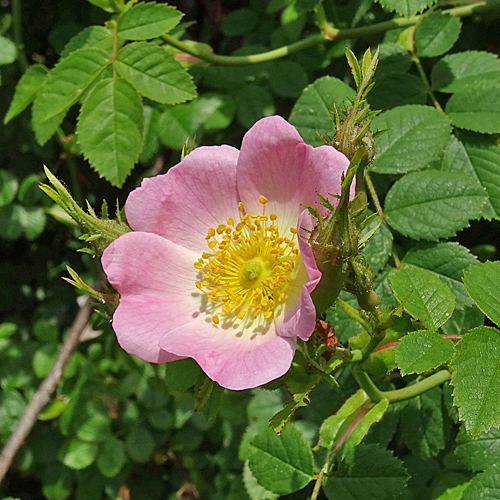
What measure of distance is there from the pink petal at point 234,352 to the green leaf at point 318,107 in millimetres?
696

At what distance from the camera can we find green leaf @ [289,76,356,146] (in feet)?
5.91

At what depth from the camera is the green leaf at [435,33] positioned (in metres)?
1.98

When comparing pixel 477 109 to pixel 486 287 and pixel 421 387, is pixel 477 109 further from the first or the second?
pixel 421 387

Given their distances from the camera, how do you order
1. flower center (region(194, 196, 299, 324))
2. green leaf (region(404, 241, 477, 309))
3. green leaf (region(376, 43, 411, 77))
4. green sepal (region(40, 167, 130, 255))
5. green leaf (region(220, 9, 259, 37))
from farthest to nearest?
green leaf (region(220, 9, 259, 37)) < green leaf (region(376, 43, 411, 77)) < green leaf (region(404, 241, 477, 309)) < flower center (region(194, 196, 299, 324)) < green sepal (region(40, 167, 130, 255))

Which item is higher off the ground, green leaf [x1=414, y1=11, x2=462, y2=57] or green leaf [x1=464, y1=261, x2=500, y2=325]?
green leaf [x1=414, y1=11, x2=462, y2=57]

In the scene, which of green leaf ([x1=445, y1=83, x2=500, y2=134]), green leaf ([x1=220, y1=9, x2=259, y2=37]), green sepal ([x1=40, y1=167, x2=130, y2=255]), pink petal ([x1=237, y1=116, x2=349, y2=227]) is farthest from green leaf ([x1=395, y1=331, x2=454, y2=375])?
green leaf ([x1=220, y1=9, x2=259, y2=37])

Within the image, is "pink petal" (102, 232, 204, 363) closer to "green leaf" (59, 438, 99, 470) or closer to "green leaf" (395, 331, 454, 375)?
→ "green leaf" (395, 331, 454, 375)

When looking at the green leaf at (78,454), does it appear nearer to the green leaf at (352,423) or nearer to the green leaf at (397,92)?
the green leaf at (352,423)

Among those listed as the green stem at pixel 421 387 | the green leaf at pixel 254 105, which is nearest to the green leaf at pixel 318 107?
the green leaf at pixel 254 105

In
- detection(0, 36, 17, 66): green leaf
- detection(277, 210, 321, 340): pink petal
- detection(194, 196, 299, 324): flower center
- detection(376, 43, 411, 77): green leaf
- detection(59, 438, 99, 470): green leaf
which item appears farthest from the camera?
detection(59, 438, 99, 470): green leaf

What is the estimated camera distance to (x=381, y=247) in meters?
1.68

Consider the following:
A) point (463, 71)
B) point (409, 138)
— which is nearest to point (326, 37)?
point (463, 71)

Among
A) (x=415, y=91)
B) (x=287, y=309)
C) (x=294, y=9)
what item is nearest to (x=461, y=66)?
(x=415, y=91)

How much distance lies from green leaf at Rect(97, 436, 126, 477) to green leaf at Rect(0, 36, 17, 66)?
1529 millimetres
